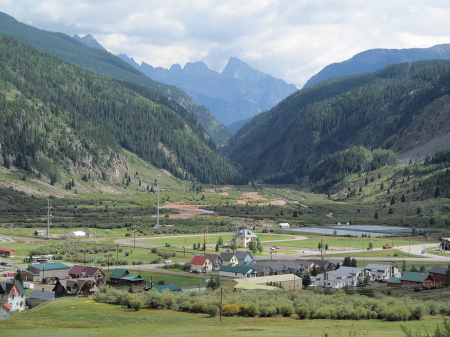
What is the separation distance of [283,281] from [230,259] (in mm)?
17139

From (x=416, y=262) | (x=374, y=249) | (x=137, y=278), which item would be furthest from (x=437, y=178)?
(x=137, y=278)

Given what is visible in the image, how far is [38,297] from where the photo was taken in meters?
58.2

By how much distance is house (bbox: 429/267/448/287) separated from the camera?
68.3 meters

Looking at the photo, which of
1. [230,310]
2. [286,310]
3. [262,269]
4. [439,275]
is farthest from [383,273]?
[230,310]

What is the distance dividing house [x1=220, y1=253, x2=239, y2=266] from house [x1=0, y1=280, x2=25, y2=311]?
3361 cm

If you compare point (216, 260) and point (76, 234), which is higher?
Answer: point (216, 260)

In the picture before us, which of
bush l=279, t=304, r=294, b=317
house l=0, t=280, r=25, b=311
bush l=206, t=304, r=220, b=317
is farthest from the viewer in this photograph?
house l=0, t=280, r=25, b=311

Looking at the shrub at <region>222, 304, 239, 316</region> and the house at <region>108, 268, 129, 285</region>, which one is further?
the house at <region>108, 268, 129, 285</region>

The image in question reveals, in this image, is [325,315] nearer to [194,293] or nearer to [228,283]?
[194,293]

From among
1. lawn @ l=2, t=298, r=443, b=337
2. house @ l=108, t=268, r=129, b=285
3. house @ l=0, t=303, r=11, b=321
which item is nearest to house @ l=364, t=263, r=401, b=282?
lawn @ l=2, t=298, r=443, b=337

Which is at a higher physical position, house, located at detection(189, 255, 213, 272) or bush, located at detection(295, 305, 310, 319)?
bush, located at detection(295, 305, 310, 319)

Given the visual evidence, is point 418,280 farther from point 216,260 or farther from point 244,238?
point 244,238

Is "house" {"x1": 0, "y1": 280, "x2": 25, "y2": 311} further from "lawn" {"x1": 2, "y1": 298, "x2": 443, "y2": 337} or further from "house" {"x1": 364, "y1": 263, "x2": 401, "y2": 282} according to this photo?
"house" {"x1": 364, "y1": 263, "x2": 401, "y2": 282}

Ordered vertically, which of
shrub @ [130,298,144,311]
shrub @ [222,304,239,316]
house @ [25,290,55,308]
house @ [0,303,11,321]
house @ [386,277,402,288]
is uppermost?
shrub @ [222,304,239,316]
